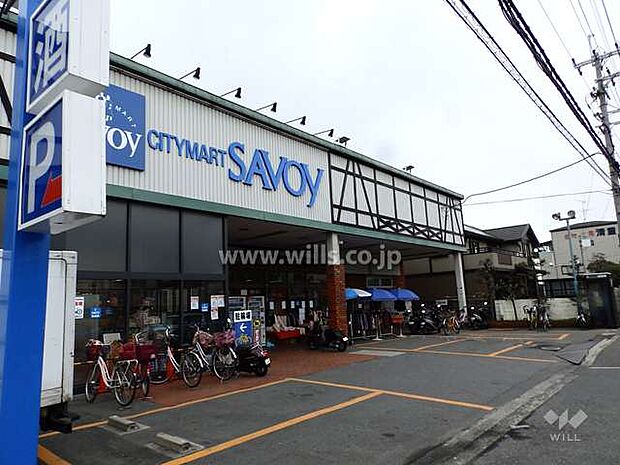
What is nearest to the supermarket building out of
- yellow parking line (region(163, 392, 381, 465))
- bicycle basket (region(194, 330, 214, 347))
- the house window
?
bicycle basket (region(194, 330, 214, 347))

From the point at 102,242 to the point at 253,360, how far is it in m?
3.85

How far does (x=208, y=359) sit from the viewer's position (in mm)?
9719

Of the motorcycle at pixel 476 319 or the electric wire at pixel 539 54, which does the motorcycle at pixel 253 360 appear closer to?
the electric wire at pixel 539 54

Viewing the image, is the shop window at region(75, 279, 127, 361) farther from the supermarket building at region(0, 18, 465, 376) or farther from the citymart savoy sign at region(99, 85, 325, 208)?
the citymart savoy sign at region(99, 85, 325, 208)

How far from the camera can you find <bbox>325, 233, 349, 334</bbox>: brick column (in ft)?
48.2

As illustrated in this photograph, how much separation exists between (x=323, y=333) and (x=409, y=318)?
23.5ft

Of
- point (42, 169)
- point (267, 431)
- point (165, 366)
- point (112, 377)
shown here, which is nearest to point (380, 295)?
point (165, 366)

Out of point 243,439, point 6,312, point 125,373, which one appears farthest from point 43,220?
point 125,373

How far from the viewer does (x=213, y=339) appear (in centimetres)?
967

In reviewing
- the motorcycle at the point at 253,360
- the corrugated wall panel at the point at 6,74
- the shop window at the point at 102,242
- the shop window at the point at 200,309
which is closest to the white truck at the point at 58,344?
the shop window at the point at 102,242

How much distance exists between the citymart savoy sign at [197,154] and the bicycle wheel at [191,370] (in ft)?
12.9

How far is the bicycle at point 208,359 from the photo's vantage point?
29.1ft

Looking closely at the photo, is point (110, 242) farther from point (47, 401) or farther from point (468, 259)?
point (468, 259)

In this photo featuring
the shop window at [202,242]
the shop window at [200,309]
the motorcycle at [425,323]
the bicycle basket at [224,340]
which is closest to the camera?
the bicycle basket at [224,340]
